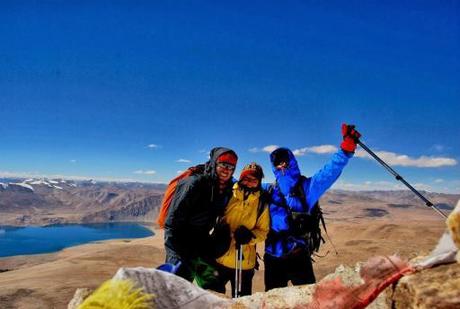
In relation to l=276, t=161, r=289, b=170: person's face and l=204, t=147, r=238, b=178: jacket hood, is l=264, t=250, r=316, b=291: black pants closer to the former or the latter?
l=276, t=161, r=289, b=170: person's face

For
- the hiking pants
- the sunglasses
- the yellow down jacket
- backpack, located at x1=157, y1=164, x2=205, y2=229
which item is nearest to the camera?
the hiking pants

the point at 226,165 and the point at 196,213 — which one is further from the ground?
the point at 226,165

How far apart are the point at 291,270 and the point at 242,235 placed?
998mm

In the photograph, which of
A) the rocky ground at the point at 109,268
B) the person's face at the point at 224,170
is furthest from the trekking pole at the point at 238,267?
the rocky ground at the point at 109,268

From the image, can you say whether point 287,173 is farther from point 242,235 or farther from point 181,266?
point 181,266

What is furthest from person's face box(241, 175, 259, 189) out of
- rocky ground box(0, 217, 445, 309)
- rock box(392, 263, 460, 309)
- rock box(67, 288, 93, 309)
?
rock box(392, 263, 460, 309)

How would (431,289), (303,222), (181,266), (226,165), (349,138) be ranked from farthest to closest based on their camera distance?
1. (303,222)
2. (349,138)
3. (226,165)
4. (181,266)
5. (431,289)

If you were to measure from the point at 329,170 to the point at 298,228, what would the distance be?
0.88 metres

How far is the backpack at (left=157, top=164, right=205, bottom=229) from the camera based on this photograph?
4.04 meters

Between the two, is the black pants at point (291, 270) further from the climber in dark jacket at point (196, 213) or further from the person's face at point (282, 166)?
the person's face at point (282, 166)

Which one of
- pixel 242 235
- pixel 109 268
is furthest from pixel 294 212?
pixel 109 268

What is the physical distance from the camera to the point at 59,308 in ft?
35.7

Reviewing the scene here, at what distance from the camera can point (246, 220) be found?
4.61 metres

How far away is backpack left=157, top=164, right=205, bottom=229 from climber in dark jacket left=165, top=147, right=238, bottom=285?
0.39 feet
